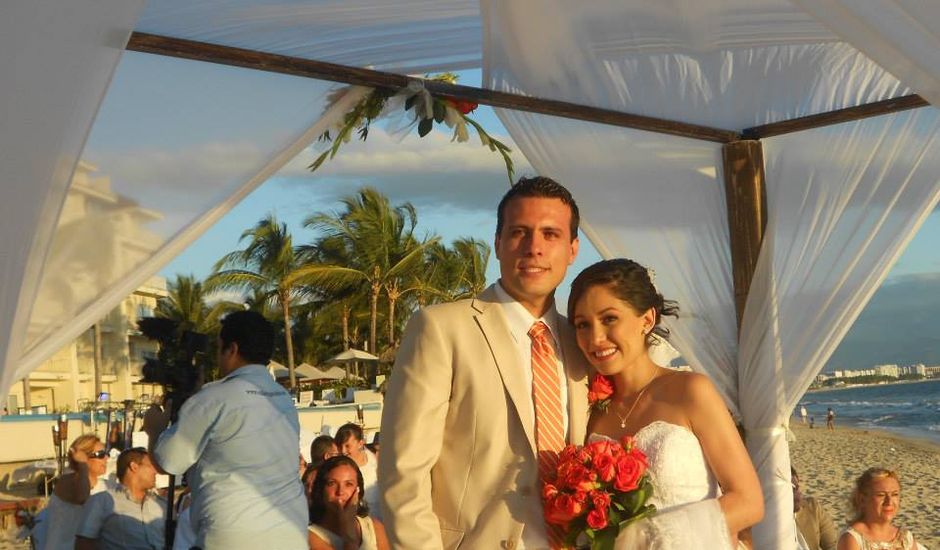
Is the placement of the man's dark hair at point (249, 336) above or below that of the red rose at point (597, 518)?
above

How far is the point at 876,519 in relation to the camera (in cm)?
550

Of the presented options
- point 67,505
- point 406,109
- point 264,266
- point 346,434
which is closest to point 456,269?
point 264,266

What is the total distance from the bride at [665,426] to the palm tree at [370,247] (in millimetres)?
33232

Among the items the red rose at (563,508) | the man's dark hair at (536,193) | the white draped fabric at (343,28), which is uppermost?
the white draped fabric at (343,28)

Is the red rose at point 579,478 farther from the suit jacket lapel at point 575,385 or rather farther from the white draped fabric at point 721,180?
the white draped fabric at point 721,180

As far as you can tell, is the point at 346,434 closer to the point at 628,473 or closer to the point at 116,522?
the point at 116,522

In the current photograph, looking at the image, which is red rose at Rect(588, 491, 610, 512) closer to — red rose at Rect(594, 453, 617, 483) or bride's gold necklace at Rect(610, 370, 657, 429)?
red rose at Rect(594, 453, 617, 483)

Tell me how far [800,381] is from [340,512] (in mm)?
2523

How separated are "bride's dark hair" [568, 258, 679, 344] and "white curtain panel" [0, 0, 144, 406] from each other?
55.0 inches

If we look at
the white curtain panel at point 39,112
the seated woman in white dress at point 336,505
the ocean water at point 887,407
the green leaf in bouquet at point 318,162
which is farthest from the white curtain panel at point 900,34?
the ocean water at point 887,407

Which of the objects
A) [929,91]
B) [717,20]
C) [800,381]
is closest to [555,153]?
[717,20]

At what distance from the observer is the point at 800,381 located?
6.31 meters

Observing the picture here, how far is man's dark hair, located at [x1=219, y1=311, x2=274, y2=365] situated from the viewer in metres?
4.56

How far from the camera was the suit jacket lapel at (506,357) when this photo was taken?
9.34ft
